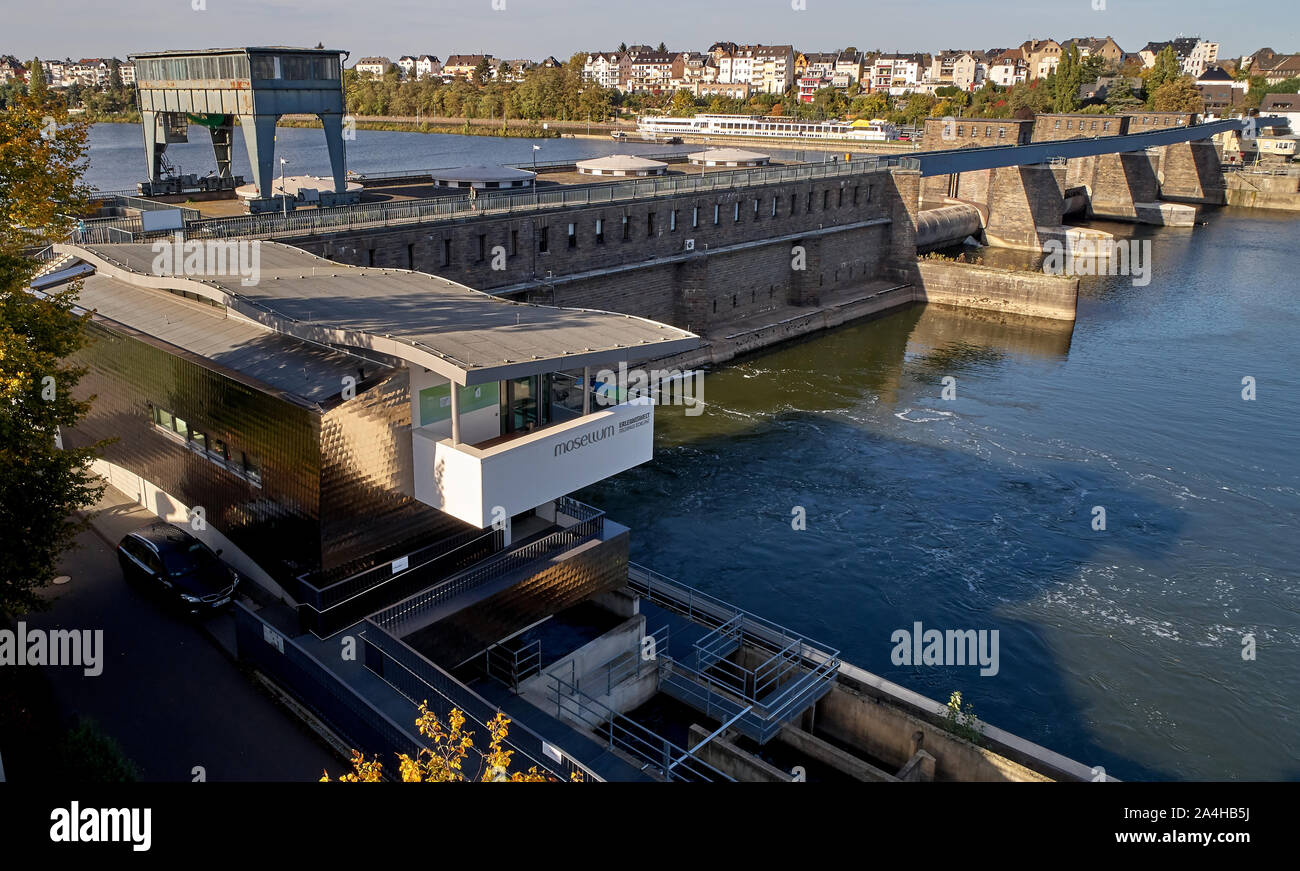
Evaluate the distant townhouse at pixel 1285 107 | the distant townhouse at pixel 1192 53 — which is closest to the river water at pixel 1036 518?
the distant townhouse at pixel 1285 107

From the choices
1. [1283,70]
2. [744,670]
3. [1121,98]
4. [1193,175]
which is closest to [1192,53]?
[1283,70]

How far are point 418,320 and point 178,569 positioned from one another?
5473mm

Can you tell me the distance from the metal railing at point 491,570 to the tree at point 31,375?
4.33 meters

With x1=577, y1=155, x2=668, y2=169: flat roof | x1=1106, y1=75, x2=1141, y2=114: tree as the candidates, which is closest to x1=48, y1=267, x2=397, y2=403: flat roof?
x1=577, y1=155, x2=668, y2=169: flat roof

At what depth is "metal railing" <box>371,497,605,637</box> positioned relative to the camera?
1348 centimetres

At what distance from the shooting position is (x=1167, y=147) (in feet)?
301

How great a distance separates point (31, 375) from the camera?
39.8 ft

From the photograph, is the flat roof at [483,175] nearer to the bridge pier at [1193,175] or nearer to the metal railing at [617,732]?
the metal railing at [617,732]

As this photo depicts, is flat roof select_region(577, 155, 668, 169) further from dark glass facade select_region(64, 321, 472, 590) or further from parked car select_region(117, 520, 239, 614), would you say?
parked car select_region(117, 520, 239, 614)

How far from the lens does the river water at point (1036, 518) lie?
1766 cm

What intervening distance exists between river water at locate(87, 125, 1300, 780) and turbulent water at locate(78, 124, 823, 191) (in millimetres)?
35729

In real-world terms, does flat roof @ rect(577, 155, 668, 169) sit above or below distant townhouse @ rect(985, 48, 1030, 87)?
below
